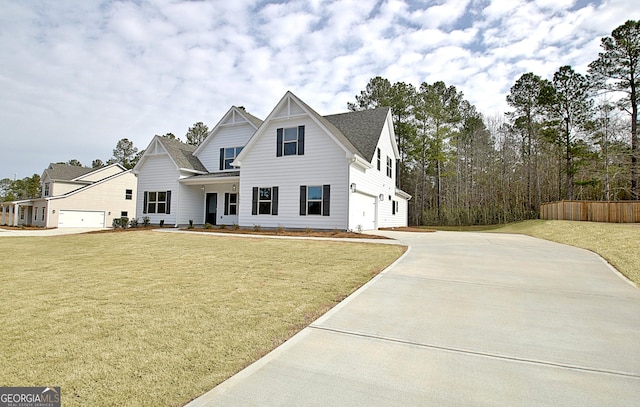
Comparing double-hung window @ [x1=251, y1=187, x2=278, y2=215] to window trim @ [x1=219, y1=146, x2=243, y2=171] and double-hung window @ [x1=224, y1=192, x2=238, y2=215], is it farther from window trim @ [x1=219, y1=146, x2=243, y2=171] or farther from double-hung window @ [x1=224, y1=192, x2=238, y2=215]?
window trim @ [x1=219, y1=146, x2=243, y2=171]

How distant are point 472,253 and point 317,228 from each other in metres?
7.81

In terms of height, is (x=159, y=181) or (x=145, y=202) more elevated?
(x=159, y=181)

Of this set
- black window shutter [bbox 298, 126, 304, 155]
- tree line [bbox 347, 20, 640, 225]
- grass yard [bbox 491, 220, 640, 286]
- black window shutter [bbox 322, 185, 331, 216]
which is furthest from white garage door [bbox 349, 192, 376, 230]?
tree line [bbox 347, 20, 640, 225]

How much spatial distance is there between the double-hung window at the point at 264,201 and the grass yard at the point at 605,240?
43.0ft

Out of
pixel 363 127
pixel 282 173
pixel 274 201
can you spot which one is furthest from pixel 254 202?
pixel 363 127

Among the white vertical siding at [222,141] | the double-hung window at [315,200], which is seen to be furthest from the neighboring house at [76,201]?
the double-hung window at [315,200]

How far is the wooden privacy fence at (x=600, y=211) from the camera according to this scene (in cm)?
1706

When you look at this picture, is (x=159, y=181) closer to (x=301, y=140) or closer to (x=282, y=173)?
(x=282, y=173)

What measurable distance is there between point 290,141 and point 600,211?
60.6 feet

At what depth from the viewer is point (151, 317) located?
140 inches

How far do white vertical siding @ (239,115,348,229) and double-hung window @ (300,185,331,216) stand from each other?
7.8 inches

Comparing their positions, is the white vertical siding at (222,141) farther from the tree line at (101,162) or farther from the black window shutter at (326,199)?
the tree line at (101,162)

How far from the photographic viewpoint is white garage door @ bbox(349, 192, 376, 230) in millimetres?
15250

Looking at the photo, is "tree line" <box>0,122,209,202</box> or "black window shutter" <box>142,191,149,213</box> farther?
"tree line" <box>0,122,209,202</box>
